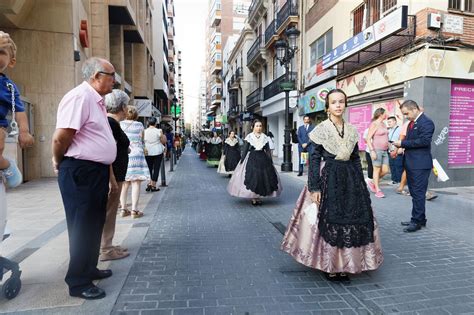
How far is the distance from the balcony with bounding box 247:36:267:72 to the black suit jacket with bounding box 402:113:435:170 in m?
22.7

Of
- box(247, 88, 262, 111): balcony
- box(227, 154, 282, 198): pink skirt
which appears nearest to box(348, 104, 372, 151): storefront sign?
box(227, 154, 282, 198): pink skirt

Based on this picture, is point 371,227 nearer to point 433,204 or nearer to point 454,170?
point 433,204

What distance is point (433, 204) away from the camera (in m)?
6.85

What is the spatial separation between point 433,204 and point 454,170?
9.94 feet

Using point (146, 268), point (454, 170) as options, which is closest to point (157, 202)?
point (146, 268)

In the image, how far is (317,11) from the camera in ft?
54.7

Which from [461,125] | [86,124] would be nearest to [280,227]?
[86,124]

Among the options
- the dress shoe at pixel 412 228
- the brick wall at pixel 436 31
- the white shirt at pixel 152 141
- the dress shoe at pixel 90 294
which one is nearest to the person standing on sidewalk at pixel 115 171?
the dress shoe at pixel 90 294

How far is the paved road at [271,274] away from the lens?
2.77 metres

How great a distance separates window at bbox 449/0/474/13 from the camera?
30.5ft

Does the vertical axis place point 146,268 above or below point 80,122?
below

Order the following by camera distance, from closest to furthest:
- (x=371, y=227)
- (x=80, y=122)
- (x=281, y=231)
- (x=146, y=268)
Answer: (x=80, y=122), (x=371, y=227), (x=146, y=268), (x=281, y=231)

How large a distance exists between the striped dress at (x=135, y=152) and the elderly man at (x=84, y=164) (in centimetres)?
307

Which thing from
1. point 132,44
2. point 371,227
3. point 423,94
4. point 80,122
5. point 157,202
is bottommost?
point 157,202
